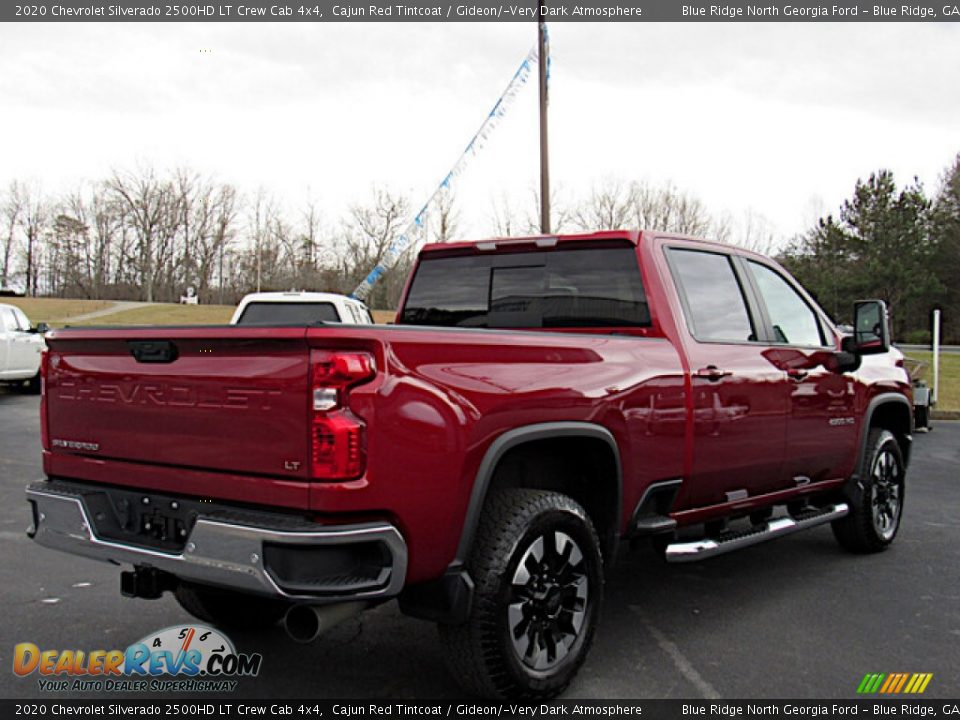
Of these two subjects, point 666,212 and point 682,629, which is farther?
point 666,212

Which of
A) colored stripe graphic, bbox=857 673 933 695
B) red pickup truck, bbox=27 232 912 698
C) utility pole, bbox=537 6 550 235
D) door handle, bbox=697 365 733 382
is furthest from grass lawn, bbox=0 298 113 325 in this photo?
colored stripe graphic, bbox=857 673 933 695

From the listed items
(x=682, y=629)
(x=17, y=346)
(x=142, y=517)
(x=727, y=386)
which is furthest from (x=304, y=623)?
(x=17, y=346)

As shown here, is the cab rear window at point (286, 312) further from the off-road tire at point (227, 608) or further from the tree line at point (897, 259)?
the tree line at point (897, 259)

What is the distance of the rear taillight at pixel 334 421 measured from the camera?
2809 millimetres

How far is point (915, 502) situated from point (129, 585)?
6.88 meters

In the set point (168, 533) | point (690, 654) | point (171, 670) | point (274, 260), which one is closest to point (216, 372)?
point (168, 533)

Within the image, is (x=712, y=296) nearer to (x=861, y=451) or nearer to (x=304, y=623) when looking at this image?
(x=861, y=451)

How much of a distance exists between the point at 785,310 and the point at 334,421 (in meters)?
3.48

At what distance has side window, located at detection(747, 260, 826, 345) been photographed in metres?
5.16

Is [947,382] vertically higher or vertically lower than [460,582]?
lower

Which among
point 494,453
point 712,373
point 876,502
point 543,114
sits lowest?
point 876,502

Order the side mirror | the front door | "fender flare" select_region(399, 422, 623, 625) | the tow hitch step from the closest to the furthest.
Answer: "fender flare" select_region(399, 422, 623, 625), the tow hitch step, the front door, the side mirror

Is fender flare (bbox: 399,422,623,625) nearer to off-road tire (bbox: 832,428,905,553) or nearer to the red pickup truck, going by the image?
the red pickup truck

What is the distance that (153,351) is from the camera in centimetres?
324
